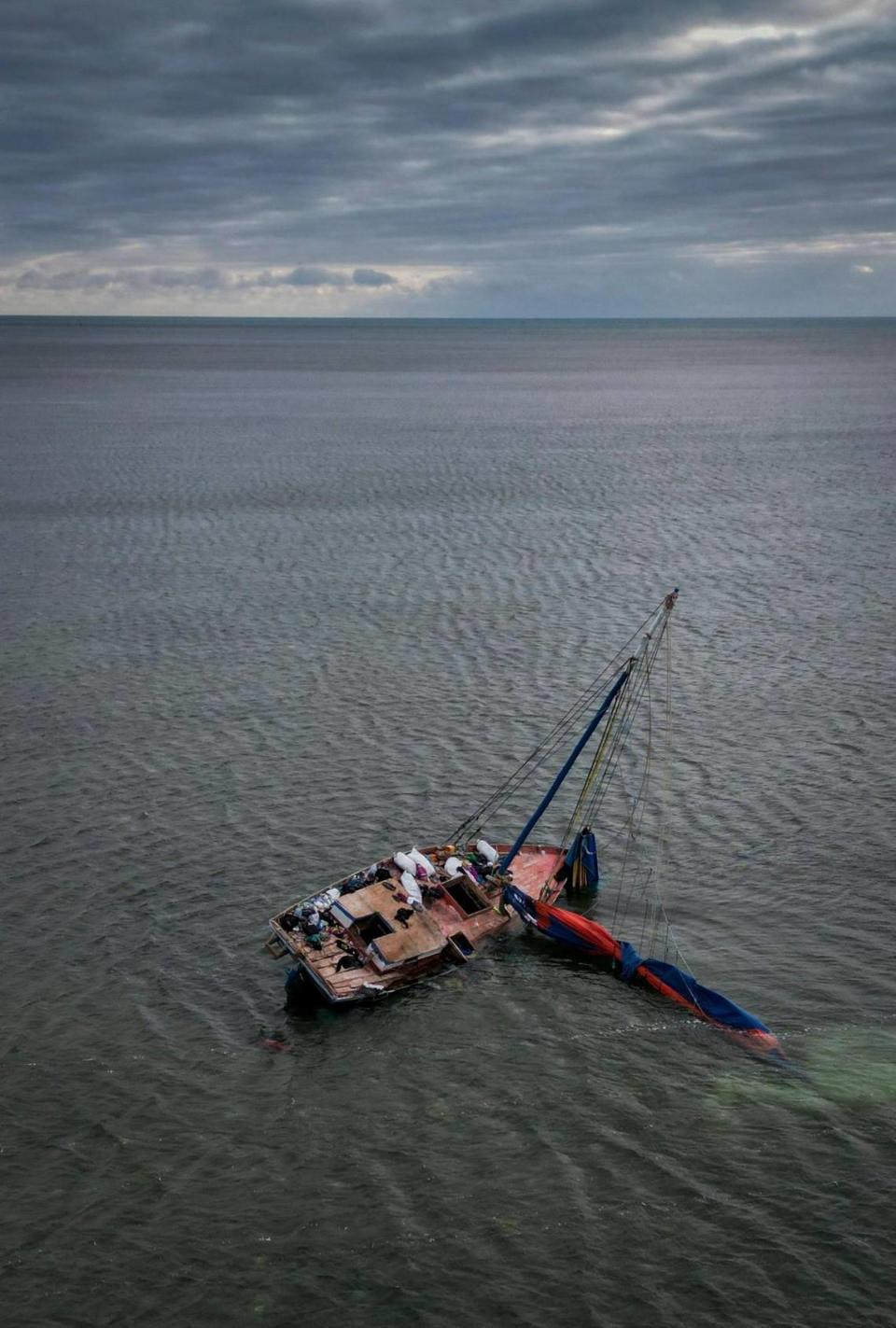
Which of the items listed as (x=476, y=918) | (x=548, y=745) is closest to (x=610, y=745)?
(x=548, y=745)

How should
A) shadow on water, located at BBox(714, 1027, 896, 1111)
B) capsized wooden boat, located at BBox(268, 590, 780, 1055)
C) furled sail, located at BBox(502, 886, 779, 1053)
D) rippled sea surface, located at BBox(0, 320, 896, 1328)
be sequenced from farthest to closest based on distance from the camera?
capsized wooden boat, located at BBox(268, 590, 780, 1055) → furled sail, located at BBox(502, 886, 779, 1053) → shadow on water, located at BBox(714, 1027, 896, 1111) → rippled sea surface, located at BBox(0, 320, 896, 1328)

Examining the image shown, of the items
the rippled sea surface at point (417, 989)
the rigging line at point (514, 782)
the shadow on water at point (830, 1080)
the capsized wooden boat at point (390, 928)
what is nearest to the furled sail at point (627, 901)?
the rigging line at point (514, 782)

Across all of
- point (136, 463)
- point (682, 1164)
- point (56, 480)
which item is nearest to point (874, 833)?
point (682, 1164)

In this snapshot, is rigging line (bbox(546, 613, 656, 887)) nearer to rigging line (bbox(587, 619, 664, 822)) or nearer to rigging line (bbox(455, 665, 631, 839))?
rigging line (bbox(587, 619, 664, 822))

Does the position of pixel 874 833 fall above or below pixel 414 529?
below

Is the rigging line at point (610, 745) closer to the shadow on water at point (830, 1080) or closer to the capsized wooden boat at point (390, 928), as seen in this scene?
the capsized wooden boat at point (390, 928)

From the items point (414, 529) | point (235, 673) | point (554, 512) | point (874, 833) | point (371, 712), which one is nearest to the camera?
point (874, 833)

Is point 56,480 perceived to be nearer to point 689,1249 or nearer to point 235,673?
point 235,673

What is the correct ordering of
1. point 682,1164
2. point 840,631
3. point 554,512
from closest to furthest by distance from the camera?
point 682,1164 < point 840,631 < point 554,512

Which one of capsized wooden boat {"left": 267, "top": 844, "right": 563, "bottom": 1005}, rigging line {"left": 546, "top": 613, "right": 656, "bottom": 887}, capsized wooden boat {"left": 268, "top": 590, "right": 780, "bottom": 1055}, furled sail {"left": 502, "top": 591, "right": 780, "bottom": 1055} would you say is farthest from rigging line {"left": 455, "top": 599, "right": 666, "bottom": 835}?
capsized wooden boat {"left": 267, "top": 844, "right": 563, "bottom": 1005}
